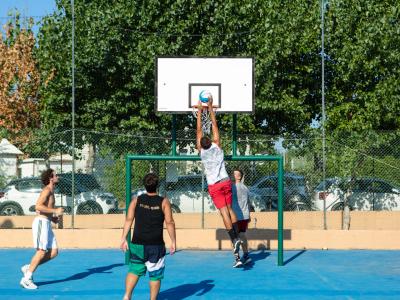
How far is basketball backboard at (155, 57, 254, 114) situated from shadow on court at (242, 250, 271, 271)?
302 centimetres

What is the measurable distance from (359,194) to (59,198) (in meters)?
7.81

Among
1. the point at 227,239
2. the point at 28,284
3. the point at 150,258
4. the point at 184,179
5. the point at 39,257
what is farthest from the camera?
the point at 184,179

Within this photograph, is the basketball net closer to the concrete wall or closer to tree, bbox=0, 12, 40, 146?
the concrete wall

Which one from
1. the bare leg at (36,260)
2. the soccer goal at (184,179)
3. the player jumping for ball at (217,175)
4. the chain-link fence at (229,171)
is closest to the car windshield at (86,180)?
the chain-link fence at (229,171)

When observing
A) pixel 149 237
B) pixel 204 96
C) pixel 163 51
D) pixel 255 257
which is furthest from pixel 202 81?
pixel 163 51

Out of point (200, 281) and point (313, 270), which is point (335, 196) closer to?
point (313, 270)

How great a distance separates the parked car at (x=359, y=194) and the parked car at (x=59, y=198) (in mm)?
5453

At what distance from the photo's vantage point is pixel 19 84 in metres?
32.3

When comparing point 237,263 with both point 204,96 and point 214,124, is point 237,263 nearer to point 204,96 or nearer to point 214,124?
point 214,124

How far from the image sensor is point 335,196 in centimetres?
2053

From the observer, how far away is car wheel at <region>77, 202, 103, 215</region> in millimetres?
19953

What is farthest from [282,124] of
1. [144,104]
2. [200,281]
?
[200,281]

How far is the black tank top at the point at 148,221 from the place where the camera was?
1015cm

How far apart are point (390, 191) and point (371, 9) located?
5.90 m
